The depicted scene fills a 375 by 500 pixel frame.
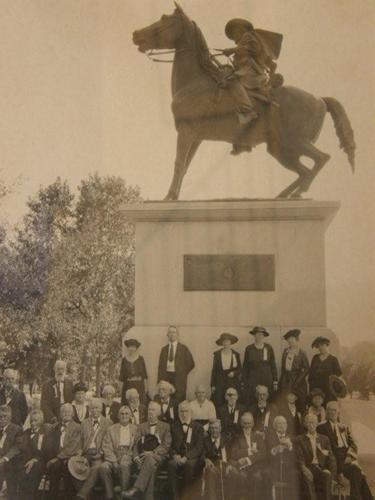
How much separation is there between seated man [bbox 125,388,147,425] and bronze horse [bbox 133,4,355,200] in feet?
5.78

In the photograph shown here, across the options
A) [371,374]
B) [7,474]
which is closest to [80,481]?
[7,474]

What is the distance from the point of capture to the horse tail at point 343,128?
5.73 metres

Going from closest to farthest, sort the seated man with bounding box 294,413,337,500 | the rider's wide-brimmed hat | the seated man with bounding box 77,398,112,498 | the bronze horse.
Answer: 1. the seated man with bounding box 294,413,337,500
2. the seated man with bounding box 77,398,112,498
3. the bronze horse
4. the rider's wide-brimmed hat

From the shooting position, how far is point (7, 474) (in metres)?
4.95

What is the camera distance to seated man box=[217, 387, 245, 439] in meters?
4.88

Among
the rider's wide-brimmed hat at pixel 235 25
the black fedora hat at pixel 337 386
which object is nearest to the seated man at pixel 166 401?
the black fedora hat at pixel 337 386

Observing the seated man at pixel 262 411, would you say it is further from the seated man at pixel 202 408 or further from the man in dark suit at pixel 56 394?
the man in dark suit at pixel 56 394

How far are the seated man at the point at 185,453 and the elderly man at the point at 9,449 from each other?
1.27m

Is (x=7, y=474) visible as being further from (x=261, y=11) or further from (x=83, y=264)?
(x=261, y=11)

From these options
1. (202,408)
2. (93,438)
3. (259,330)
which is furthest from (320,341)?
(93,438)

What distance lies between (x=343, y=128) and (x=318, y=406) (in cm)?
254

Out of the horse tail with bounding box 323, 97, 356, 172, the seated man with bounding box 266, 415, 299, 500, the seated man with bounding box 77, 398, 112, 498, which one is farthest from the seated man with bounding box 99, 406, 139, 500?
the horse tail with bounding box 323, 97, 356, 172

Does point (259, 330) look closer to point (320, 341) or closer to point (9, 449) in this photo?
point (320, 341)

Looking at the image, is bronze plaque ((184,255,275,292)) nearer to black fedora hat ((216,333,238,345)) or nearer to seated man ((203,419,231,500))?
black fedora hat ((216,333,238,345))
